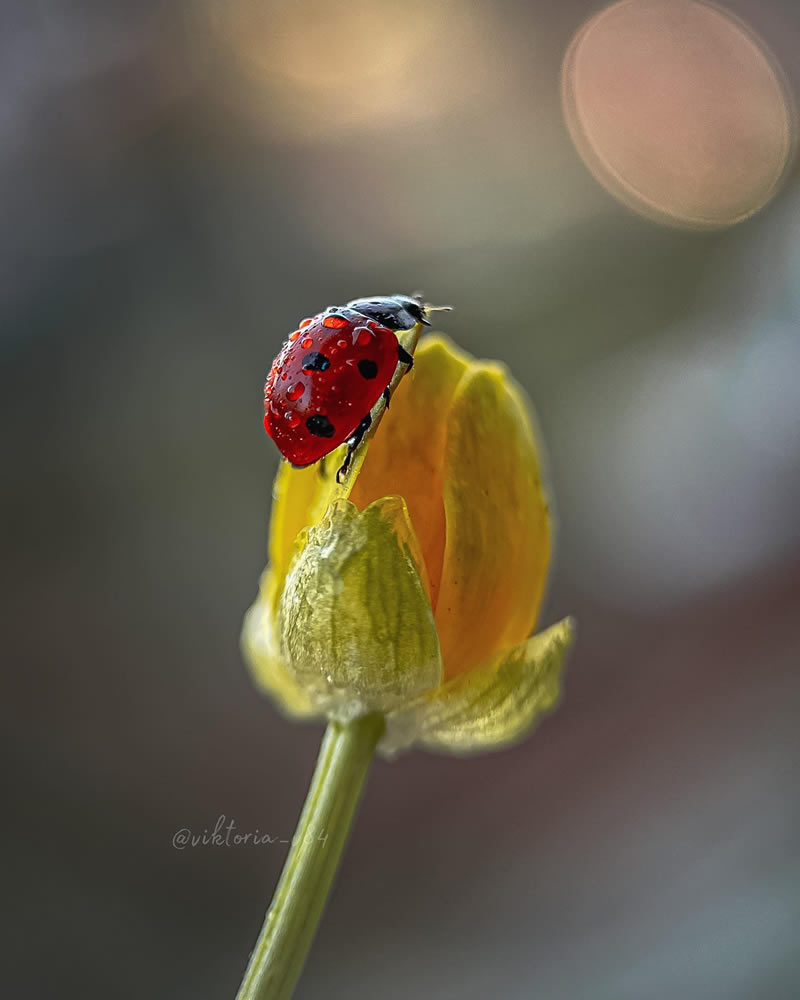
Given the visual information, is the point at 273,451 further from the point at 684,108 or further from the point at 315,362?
the point at 315,362

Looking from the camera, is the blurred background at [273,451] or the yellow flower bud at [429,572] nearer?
the yellow flower bud at [429,572]

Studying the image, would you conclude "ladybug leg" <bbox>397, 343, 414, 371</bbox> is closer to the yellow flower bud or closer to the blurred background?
the yellow flower bud

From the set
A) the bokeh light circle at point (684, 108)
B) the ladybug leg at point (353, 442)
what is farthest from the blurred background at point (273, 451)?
the ladybug leg at point (353, 442)

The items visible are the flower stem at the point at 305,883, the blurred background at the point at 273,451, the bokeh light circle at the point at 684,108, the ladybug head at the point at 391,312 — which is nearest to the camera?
the flower stem at the point at 305,883

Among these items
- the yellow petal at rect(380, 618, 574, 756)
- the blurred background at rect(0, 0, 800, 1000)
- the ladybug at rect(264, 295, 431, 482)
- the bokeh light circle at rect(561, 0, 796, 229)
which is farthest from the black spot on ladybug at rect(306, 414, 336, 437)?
the bokeh light circle at rect(561, 0, 796, 229)

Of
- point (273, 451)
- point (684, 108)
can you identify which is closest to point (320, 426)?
point (273, 451)

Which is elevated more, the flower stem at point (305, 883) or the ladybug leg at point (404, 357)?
the ladybug leg at point (404, 357)

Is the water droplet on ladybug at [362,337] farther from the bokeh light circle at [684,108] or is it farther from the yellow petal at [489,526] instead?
the bokeh light circle at [684,108]
